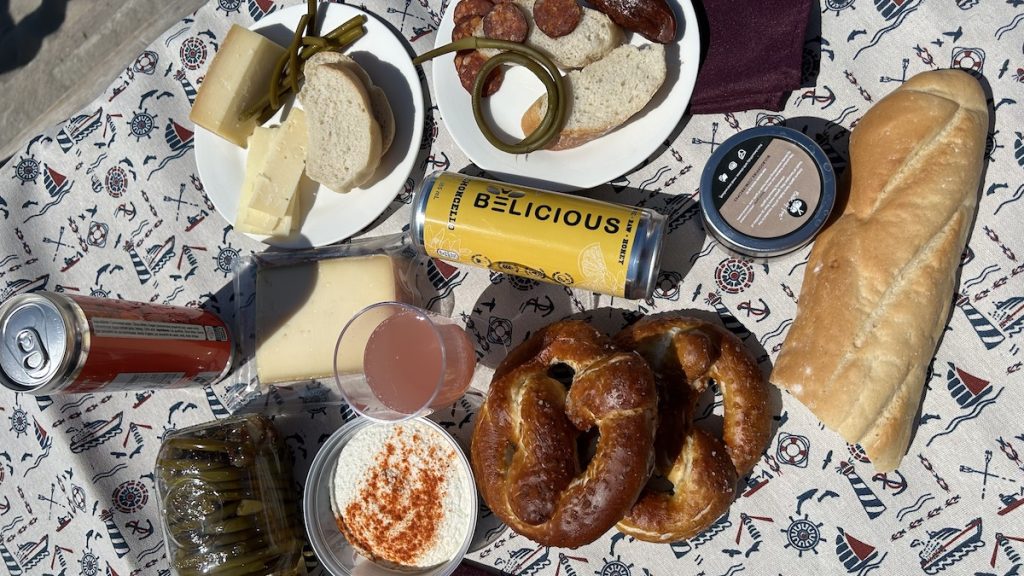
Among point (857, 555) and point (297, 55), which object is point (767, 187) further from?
point (297, 55)

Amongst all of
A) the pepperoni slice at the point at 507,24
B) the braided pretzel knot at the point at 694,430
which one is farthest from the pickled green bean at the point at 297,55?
the braided pretzel knot at the point at 694,430

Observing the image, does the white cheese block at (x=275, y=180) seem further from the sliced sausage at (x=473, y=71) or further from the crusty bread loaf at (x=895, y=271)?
the crusty bread loaf at (x=895, y=271)

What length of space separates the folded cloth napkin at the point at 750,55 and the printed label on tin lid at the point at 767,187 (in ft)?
0.44

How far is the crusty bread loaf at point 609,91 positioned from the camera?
1335mm

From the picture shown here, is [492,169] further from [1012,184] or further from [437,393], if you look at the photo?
[1012,184]

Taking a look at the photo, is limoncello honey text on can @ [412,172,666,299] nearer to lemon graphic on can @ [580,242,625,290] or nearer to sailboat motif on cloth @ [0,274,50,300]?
lemon graphic on can @ [580,242,625,290]

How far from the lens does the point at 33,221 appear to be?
1.65m

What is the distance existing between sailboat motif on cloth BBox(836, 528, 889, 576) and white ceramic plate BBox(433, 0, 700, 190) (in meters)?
0.85

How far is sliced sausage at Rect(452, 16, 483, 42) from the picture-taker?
4.58 ft

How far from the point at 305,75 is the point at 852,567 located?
1.48 m

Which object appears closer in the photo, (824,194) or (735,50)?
(824,194)

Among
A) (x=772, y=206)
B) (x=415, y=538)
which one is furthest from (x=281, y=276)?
(x=772, y=206)

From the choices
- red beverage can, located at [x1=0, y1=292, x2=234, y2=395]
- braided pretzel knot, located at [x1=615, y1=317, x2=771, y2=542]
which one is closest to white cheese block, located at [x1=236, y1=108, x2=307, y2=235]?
red beverage can, located at [x1=0, y1=292, x2=234, y2=395]

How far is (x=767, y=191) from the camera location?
1.27 metres
